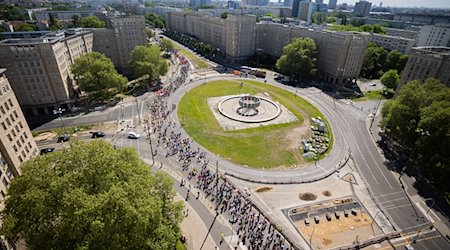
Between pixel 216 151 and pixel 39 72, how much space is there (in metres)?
63.8

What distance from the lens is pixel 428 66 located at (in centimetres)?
8788

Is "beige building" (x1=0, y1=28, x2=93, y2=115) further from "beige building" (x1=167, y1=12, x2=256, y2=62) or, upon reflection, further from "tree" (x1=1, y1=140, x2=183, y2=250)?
"beige building" (x1=167, y1=12, x2=256, y2=62)

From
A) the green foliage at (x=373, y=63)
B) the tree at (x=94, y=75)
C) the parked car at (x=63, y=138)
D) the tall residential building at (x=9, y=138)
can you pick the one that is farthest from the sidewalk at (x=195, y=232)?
the green foliage at (x=373, y=63)

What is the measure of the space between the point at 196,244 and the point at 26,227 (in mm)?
24882

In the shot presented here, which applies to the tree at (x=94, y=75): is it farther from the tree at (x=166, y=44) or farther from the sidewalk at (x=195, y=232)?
the tree at (x=166, y=44)

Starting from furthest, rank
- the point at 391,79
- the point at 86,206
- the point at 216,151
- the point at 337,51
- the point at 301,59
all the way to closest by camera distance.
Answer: the point at 301,59 → the point at 337,51 → the point at 391,79 → the point at 216,151 → the point at 86,206

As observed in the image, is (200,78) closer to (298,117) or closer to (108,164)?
(298,117)

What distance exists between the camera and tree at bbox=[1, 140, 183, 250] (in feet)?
100

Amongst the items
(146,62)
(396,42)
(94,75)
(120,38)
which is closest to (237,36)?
(146,62)

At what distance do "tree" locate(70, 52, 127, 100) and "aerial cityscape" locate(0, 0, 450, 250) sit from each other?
0.48m

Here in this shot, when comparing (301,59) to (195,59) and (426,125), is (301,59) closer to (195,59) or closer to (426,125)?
(195,59)

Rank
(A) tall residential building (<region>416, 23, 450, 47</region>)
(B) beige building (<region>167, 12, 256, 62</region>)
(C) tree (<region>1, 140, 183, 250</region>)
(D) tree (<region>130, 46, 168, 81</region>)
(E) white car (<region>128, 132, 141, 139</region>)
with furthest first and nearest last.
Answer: (A) tall residential building (<region>416, 23, 450, 47</region>), (B) beige building (<region>167, 12, 256, 62</region>), (D) tree (<region>130, 46, 168, 81</region>), (E) white car (<region>128, 132, 141, 139</region>), (C) tree (<region>1, 140, 183, 250</region>)

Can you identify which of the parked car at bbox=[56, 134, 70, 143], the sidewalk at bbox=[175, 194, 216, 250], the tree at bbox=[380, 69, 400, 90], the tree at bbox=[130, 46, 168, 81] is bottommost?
the sidewalk at bbox=[175, 194, 216, 250]

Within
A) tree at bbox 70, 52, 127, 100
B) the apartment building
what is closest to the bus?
tree at bbox 70, 52, 127, 100
